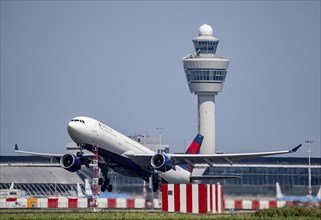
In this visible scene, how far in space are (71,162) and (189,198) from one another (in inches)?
750

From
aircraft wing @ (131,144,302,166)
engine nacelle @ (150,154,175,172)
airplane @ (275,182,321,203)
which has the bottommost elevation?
airplane @ (275,182,321,203)

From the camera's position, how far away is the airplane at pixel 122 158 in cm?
11075

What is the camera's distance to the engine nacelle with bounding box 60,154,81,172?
116 metres

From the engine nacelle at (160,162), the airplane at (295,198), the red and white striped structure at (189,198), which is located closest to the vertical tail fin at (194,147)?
the airplane at (295,198)

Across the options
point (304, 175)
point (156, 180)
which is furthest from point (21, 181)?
point (156, 180)

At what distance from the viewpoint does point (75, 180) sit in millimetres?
171750

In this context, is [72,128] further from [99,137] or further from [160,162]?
[160,162]

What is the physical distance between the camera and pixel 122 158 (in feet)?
378

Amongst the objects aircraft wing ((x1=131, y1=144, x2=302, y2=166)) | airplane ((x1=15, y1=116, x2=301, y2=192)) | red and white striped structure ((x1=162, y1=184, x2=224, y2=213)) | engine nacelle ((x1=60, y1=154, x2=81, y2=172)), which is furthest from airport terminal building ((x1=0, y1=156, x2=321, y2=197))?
red and white striped structure ((x1=162, y1=184, x2=224, y2=213))

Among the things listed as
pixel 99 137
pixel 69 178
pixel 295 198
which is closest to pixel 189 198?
pixel 99 137

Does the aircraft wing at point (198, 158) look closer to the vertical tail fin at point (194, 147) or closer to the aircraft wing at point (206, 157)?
the aircraft wing at point (206, 157)

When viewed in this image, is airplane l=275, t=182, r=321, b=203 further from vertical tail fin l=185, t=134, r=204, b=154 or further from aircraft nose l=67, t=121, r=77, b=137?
aircraft nose l=67, t=121, r=77, b=137

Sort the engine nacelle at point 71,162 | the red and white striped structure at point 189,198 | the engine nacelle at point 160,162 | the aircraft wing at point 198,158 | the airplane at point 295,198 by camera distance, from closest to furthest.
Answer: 1. the red and white striped structure at point 189,198
2. the engine nacelle at point 71,162
3. the engine nacelle at point 160,162
4. the aircraft wing at point 198,158
5. the airplane at point 295,198

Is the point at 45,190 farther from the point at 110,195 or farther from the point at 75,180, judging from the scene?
the point at 110,195
